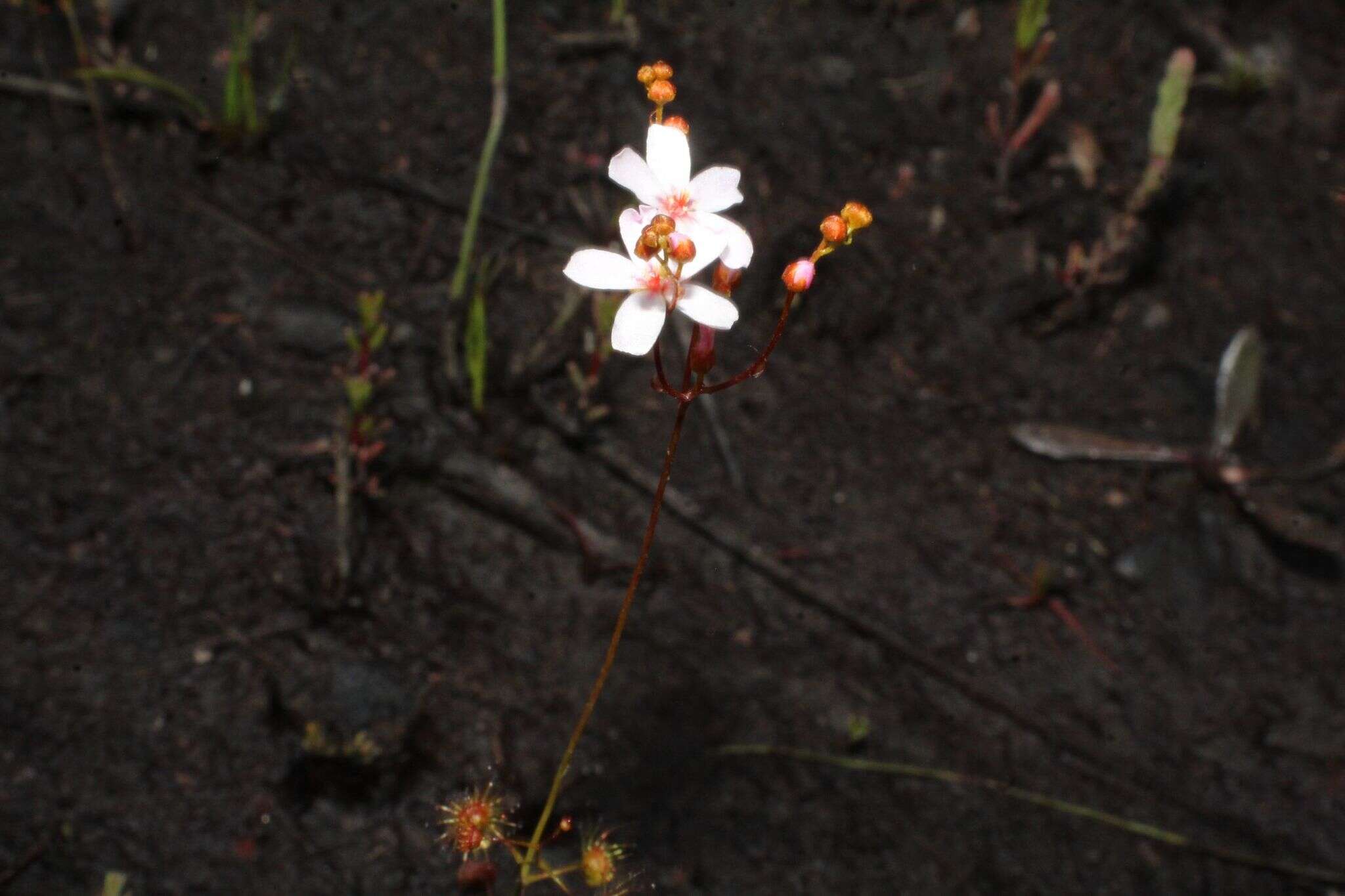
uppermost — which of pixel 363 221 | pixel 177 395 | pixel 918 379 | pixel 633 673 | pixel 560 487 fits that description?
pixel 918 379

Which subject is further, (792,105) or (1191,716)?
(792,105)

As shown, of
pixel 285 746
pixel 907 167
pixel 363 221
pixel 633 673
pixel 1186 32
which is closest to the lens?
pixel 285 746

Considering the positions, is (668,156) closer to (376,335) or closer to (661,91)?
(661,91)

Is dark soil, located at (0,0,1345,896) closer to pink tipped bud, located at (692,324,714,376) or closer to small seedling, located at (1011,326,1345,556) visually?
small seedling, located at (1011,326,1345,556)

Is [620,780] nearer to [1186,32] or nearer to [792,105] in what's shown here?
[792,105]

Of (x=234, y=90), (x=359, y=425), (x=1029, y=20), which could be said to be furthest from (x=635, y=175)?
(x=1029, y=20)

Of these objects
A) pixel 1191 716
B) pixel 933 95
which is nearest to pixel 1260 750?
pixel 1191 716

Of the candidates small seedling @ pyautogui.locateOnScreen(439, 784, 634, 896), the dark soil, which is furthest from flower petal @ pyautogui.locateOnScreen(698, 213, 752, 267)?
the dark soil
